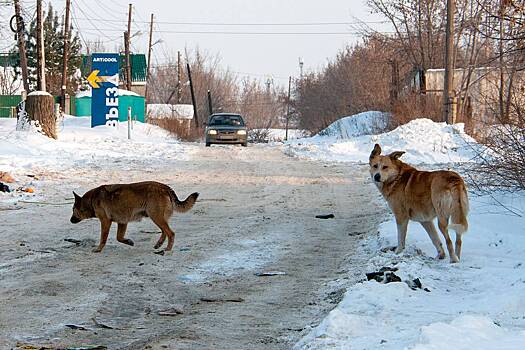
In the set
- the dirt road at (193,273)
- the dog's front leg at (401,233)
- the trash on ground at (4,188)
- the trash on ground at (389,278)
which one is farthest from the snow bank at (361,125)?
the trash on ground at (389,278)

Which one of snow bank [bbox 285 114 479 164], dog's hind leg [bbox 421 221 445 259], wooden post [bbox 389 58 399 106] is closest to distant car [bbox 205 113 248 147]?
snow bank [bbox 285 114 479 164]

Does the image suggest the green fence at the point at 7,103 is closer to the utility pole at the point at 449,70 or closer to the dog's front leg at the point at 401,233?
the utility pole at the point at 449,70

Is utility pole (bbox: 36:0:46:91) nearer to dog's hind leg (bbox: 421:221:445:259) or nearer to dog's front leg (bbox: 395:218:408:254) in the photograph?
dog's front leg (bbox: 395:218:408:254)

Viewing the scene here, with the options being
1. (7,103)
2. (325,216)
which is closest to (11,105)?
(7,103)

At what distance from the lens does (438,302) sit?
24.1ft

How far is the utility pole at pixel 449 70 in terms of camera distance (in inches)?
1250

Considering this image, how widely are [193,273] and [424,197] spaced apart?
9.38ft

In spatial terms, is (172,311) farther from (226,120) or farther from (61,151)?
(226,120)

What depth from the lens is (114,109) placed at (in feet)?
156

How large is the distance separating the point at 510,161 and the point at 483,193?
124 centimetres

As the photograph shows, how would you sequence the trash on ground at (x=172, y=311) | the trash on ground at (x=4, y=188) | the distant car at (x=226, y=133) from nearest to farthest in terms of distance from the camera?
the trash on ground at (x=172, y=311), the trash on ground at (x=4, y=188), the distant car at (x=226, y=133)

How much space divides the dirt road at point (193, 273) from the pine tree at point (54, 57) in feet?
193

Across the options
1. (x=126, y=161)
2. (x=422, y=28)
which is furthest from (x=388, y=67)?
(x=126, y=161)

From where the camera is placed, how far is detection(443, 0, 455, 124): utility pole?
104ft
